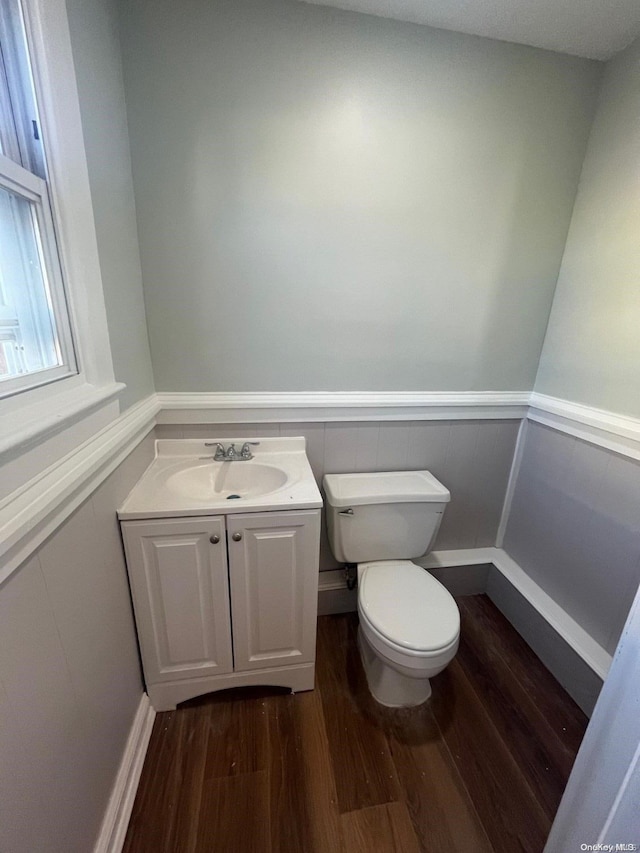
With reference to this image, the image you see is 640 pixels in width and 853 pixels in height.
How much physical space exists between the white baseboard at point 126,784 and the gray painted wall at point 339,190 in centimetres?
115

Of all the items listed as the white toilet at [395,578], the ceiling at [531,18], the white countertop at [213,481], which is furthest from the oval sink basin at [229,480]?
the ceiling at [531,18]

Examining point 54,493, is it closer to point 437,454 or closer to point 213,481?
point 213,481

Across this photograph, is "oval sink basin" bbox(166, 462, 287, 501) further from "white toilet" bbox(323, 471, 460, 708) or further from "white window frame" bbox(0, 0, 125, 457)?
"white window frame" bbox(0, 0, 125, 457)

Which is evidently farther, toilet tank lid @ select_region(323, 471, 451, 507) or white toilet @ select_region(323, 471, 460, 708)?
toilet tank lid @ select_region(323, 471, 451, 507)

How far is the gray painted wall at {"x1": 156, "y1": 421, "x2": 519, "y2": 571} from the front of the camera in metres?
1.50

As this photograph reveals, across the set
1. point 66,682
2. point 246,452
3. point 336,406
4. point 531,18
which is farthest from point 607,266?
point 66,682

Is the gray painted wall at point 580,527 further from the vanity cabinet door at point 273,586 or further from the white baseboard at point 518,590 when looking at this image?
the vanity cabinet door at point 273,586

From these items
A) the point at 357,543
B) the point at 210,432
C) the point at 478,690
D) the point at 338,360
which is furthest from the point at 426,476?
the point at 210,432

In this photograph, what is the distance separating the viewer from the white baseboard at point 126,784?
88 cm

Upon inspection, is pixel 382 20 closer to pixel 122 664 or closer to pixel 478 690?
pixel 122 664

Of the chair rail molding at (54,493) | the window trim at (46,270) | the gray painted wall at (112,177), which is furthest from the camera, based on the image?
the gray painted wall at (112,177)

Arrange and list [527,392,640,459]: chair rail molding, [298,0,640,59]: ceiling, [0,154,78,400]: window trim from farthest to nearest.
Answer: [527,392,640,459]: chair rail molding → [298,0,640,59]: ceiling → [0,154,78,400]: window trim

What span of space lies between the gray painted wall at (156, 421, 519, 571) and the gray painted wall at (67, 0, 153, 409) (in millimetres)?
411

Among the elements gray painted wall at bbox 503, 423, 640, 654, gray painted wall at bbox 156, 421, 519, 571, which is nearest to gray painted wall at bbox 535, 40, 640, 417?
gray painted wall at bbox 503, 423, 640, 654
